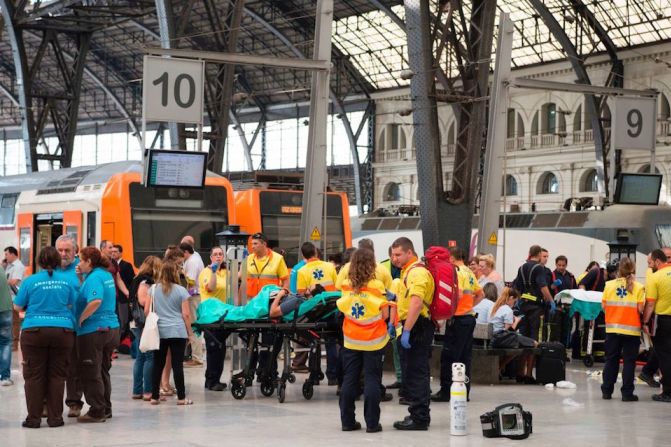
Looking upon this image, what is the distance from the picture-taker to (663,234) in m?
33.3

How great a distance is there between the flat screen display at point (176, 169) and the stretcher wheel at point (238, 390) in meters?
7.26

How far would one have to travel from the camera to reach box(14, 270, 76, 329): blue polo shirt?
10508 mm

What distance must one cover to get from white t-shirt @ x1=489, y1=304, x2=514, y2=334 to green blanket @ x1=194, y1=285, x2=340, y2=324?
3.47 m

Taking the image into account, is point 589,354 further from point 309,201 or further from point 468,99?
point 468,99

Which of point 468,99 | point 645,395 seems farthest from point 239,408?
point 468,99

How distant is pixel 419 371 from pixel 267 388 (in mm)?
2998

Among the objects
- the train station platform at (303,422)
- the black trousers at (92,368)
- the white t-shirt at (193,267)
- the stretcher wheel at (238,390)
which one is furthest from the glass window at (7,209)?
the black trousers at (92,368)

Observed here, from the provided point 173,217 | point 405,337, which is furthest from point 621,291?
point 173,217

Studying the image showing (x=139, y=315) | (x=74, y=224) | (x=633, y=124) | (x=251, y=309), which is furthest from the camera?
(x=633, y=124)

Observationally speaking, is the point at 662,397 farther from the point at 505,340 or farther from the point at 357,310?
the point at 357,310

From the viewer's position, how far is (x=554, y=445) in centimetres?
1003

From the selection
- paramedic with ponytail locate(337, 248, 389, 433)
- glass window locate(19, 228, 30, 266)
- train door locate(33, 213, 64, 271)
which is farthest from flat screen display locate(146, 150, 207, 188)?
paramedic with ponytail locate(337, 248, 389, 433)

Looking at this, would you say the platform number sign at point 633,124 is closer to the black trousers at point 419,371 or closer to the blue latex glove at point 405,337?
the black trousers at point 419,371

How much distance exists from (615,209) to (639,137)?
11026 mm
